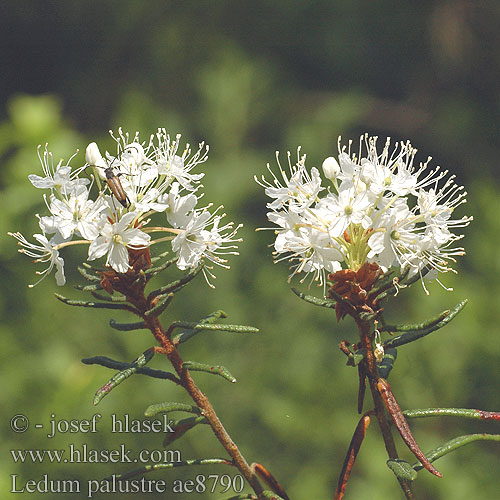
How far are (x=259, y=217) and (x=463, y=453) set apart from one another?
2607 millimetres

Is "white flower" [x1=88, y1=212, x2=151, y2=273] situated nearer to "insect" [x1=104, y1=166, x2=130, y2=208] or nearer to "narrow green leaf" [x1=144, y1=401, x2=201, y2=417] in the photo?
"insect" [x1=104, y1=166, x2=130, y2=208]

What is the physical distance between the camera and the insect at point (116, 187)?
147 centimetres

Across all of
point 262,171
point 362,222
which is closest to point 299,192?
point 362,222

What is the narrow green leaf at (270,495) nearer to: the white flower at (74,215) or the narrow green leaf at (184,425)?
the narrow green leaf at (184,425)

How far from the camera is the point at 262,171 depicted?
5.15m

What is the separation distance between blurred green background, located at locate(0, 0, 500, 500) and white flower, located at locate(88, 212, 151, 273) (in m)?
1.57

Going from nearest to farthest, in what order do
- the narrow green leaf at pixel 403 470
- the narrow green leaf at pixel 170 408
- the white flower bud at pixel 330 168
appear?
1. the narrow green leaf at pixel 403 470
2. the narrow green leaf at pixel 170 408
3. the white flower bud at pixel 330 168

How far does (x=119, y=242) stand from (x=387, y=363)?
572mm

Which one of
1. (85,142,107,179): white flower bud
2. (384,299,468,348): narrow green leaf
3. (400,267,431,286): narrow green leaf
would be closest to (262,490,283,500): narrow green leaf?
(384,299,468,348): narrow green leaf

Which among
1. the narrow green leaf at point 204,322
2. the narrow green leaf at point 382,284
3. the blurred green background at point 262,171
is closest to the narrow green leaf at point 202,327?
the narrow green leaf at point 204,322

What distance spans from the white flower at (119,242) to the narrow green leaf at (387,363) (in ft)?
1.69

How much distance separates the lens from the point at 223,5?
689 cm

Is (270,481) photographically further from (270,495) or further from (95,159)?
(95,159)

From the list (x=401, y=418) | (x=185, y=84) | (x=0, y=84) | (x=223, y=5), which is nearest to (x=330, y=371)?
(x=401, y=418)
